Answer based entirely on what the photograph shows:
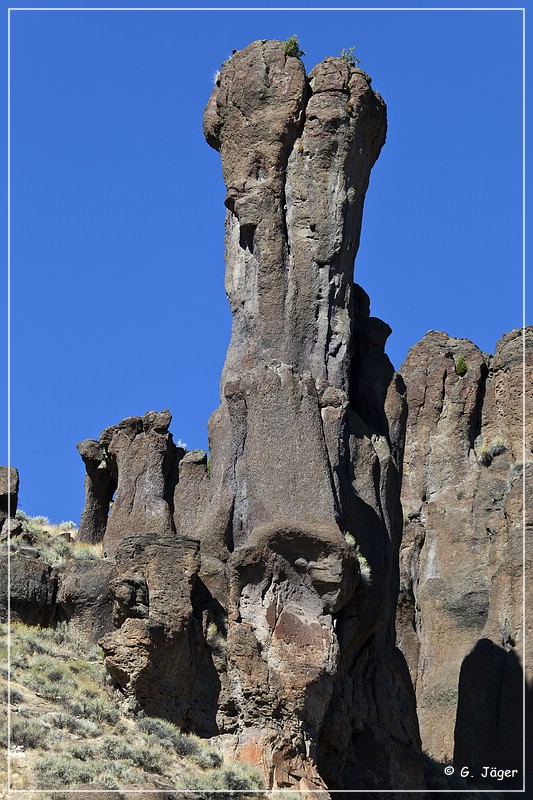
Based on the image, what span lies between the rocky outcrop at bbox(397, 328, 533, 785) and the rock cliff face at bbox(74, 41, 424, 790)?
20.6ft

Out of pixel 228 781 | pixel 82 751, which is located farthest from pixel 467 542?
pixel 82 751

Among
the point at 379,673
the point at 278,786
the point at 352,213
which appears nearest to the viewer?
the point at 278,786

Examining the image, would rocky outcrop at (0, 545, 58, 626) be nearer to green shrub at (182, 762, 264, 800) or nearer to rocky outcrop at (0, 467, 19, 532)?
rocky outcrop at (0, 467, 19, 532)

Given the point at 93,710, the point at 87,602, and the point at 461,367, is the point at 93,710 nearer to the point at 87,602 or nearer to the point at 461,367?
the point at 87,602

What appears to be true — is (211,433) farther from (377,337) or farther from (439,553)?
(439,553)

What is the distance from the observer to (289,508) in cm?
4025

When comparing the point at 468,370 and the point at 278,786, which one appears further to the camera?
the point at 468,370

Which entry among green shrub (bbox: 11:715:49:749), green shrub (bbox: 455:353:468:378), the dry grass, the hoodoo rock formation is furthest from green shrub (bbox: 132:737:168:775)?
green shrub (bbox: 455:353:468:378)

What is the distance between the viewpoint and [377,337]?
4553 cm

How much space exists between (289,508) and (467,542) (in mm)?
15864

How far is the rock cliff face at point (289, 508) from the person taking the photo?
126ft

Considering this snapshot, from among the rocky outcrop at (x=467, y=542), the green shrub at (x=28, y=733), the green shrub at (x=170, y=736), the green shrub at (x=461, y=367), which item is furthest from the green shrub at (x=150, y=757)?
the green shrub at (x=461, y=367)

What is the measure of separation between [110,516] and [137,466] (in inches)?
58.9

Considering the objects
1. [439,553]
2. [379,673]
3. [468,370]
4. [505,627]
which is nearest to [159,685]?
[379,673]
